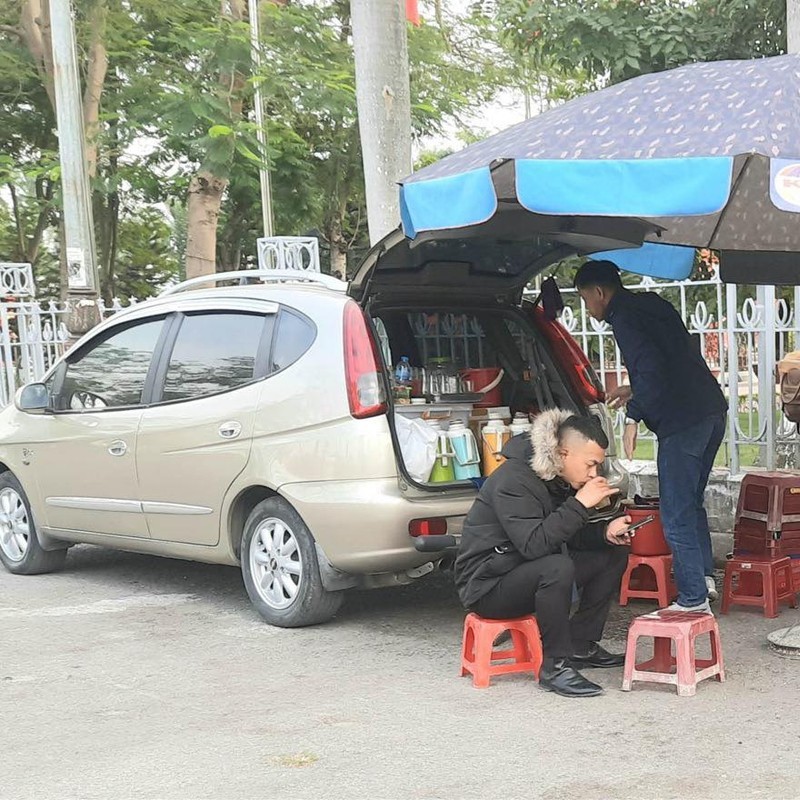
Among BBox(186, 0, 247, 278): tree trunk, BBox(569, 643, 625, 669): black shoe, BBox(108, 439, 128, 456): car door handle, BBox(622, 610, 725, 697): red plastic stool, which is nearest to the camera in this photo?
BBox(622, 610, 725, 697): red plastic stool

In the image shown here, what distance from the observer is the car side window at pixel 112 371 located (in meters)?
6.14

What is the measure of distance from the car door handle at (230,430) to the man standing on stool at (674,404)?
187cm

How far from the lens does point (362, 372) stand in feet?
16.5

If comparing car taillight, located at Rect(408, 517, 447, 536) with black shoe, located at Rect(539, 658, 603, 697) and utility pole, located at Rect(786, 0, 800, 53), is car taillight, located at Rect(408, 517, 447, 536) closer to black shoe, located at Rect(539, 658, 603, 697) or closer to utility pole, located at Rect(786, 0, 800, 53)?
black shoe, located at Rect(539, 658, 603, 697)

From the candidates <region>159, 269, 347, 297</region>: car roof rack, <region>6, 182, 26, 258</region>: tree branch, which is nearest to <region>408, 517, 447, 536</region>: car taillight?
<region>159, 269, 347, 297</region>: car roof rack

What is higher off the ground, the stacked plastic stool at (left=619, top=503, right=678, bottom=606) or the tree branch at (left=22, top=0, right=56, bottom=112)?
the tree branch at (left=22, top=0, right=56, bottom=112)

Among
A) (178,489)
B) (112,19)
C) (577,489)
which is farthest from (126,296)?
(577,489)

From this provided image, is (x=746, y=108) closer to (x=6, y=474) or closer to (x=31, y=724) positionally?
(x=31, y=724)

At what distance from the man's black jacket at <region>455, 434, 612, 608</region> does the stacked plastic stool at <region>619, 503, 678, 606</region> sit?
109 cm

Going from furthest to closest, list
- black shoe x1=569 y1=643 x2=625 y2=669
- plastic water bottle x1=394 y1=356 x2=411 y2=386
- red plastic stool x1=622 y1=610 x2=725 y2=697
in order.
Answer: plastic water bottle x1=394 y1=356 x2=411 y2=386, black shoe x1=569 y1=643 x2=625 y2=669, red plastic stool x1=622 y1=610 x2=725 y2=697

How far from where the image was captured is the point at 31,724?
418 centimetres

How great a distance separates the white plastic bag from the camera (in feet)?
16.7

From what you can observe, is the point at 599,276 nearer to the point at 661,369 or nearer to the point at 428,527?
the point at 661,369

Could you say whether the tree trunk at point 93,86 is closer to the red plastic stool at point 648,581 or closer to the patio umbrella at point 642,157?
the red plastic stool at point 648,581
